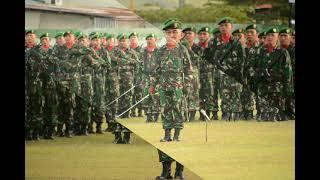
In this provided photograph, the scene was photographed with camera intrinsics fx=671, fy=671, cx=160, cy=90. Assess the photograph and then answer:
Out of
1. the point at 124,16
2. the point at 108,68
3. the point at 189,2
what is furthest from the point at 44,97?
the point at 189,2

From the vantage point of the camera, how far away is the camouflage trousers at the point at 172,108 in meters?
3.88

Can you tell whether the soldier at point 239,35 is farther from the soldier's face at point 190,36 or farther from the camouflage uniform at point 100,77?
the camouflage uniform at point 100,77

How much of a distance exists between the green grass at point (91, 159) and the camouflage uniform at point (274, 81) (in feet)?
1.99

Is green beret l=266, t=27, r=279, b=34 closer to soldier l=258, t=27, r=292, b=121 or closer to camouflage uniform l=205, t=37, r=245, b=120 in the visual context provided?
soldier l=258, t=27, r=292, b=121

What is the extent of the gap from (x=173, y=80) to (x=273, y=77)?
0.59 meters

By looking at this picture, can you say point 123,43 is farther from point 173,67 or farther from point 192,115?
point 192,115

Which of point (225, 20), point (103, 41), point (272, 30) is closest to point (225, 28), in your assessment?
point (225, 20)

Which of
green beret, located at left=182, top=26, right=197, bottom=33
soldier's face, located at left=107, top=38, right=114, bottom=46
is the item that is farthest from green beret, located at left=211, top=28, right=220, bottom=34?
soldier's face, located at left=107, top=38, right=114, bottom=46

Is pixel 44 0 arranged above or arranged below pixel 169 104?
above

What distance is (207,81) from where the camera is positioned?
12.7ft

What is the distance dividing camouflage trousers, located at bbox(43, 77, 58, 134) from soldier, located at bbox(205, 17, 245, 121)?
0.96m

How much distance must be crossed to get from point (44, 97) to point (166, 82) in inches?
29.6

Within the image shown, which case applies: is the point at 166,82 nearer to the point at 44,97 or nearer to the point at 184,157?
the point at 184,157

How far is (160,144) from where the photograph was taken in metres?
3.89
